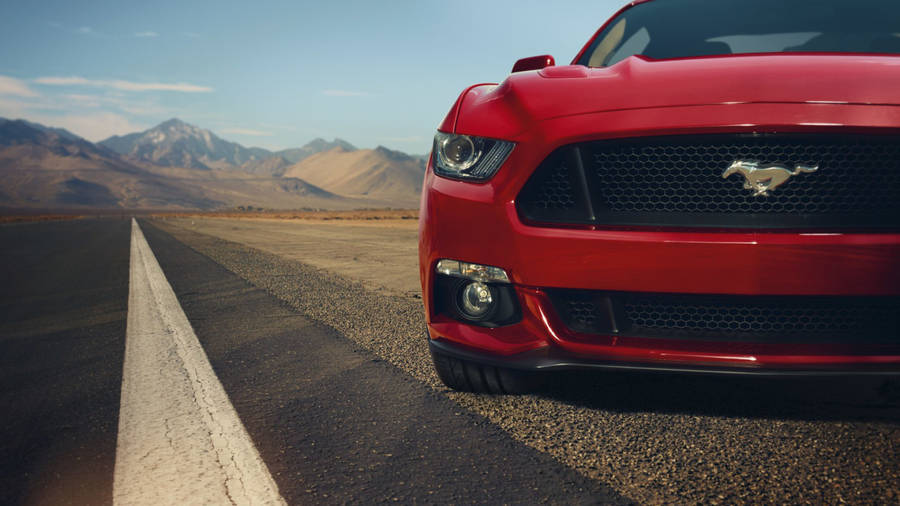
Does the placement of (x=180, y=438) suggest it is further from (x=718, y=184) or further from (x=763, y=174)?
(x=763, y=174)

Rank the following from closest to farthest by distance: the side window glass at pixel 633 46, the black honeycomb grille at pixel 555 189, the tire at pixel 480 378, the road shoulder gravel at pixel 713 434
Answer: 1. the road shoulder gravel at pixel 713 434
2. the black honeycomb grille at pixel 555 189
3. the tire at pixel 480 378
4. the side window glass at pixel 633 46

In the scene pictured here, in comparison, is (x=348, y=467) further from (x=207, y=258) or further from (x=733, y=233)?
(x=207, y=258)

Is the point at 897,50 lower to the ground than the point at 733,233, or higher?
higher

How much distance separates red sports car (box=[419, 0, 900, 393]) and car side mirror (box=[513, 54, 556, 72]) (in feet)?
1.38

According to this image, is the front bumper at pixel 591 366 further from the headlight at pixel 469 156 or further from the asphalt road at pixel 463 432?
the headlight at pixel 469 156

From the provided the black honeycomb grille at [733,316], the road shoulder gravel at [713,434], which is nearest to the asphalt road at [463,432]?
the road shoulder gravel at [713,434]

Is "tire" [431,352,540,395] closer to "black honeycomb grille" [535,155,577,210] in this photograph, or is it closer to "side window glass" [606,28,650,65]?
"black honeycomb grille" [535,155,577,210]

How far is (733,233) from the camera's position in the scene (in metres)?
1.71

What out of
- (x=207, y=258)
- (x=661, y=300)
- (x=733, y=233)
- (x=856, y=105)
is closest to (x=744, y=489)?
(x=661, y=300)

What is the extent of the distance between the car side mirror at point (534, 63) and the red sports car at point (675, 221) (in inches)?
16.6

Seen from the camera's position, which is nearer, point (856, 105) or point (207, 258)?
point (856, 105)

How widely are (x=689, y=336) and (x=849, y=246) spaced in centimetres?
49

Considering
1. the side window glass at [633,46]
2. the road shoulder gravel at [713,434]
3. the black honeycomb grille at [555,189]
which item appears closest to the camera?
the road shoulder gravel at [713,434]

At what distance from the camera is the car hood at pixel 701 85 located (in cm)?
172
